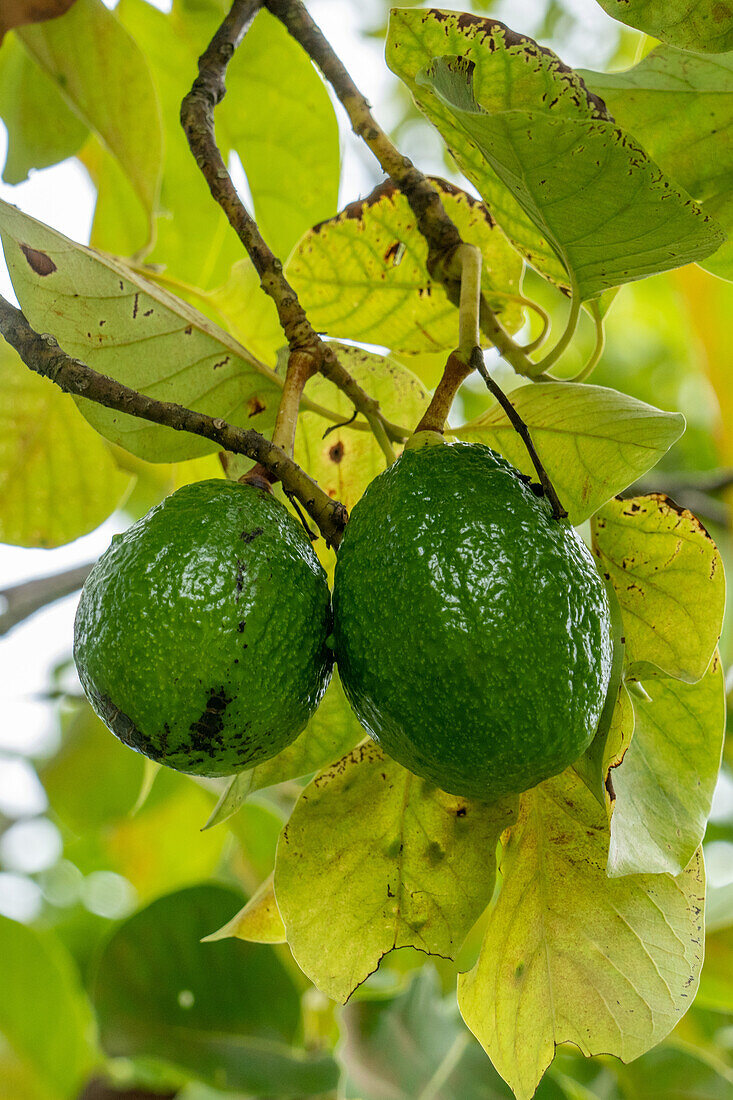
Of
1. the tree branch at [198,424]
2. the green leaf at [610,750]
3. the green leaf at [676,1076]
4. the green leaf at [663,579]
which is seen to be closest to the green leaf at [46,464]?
the tree branch at [198,424]

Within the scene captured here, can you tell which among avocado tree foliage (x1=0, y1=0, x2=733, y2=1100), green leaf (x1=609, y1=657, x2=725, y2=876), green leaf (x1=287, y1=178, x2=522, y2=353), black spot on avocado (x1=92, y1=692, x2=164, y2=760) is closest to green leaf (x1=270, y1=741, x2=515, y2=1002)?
avocado tree foliage (x1=0, y1=0, x2=733, y2=1100)

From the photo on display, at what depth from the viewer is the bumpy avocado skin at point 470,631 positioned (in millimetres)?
808

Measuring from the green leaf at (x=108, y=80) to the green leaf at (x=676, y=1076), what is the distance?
5.18 feet

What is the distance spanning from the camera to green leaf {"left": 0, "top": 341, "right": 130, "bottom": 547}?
1.50 metres

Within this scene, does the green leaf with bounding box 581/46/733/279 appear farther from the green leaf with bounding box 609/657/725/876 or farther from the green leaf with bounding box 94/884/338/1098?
the green leaf with bounding box 94/884/338/1098

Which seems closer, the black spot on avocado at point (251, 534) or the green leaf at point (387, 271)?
the black spot on avocado at point (251, 534)

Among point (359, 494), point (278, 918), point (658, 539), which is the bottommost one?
point (278, 918)

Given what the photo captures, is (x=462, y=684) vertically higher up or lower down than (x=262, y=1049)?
higher up

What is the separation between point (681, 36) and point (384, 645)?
0.67 meters

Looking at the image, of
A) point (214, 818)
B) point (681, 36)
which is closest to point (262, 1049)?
point (214, 818)

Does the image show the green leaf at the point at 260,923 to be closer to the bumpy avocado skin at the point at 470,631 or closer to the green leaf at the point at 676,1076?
the bumpy avocado skin at the point at 470,631

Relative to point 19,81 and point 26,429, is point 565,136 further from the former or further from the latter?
point 19,81

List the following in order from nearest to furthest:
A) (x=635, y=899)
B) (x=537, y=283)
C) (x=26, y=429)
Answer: (x=635, y=899) → (x=26, y=429) → (x=537, y=283)

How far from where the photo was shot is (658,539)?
1120 mm
